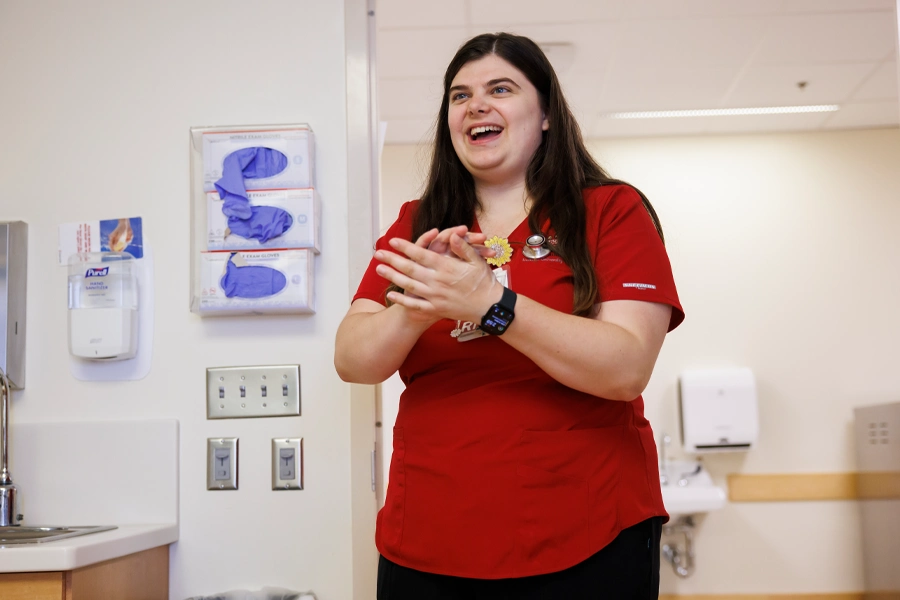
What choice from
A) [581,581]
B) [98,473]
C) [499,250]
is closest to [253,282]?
[98,473]

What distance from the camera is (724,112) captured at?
14.7ft

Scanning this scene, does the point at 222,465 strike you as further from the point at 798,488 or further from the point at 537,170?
the point at 798,488

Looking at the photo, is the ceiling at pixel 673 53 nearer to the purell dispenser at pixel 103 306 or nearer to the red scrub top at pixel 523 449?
the purell dispenser at pixel 103 306

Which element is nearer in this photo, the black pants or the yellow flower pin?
the black pants

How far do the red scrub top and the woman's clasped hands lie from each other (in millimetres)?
150

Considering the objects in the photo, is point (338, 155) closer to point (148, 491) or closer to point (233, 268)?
point (233, 268)

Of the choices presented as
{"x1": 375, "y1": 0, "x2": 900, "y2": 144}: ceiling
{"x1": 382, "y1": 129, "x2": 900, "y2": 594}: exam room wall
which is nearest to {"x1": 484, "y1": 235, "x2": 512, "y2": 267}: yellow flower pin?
{"x1": 375, "y1": 0, "x2": 900, "y2": 144}: ceiling

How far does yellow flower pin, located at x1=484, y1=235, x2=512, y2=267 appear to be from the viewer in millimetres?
1333

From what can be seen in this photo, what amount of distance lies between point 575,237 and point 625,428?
303 mm

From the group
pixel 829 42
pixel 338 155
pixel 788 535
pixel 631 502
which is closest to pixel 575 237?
pixel 631 502

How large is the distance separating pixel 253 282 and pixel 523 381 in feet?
2.90

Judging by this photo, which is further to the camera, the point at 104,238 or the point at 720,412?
the point at 720,412

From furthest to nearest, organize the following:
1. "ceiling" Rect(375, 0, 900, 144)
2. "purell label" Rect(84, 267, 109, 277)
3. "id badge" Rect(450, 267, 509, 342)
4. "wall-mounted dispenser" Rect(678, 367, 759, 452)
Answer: "wall-mounted dispenser" Rect(678, 367, 759, 452)
"ceiling" Rect(375, 0, 900, 144)
"purell label" Rect(84, 267, 109, 277)
"id badge" Rect(450, 267, 509, 342)

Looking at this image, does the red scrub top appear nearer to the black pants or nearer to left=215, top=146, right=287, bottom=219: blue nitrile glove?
the black pants
